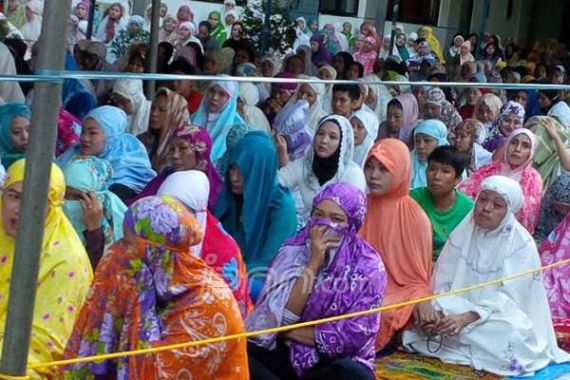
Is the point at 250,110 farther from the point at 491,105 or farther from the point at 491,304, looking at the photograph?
the point at 491,304

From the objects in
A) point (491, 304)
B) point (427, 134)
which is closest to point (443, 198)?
point (491, 304)

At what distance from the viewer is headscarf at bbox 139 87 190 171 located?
638 centimetres

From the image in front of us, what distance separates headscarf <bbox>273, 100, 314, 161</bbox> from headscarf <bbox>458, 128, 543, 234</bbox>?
1.01 m

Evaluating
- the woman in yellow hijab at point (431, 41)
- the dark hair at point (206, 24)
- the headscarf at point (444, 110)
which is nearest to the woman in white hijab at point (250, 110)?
the headscarf at point (444, 110)

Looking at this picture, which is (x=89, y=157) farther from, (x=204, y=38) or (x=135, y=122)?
(x=204, y=38)

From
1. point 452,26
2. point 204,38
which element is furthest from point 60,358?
point 452,26

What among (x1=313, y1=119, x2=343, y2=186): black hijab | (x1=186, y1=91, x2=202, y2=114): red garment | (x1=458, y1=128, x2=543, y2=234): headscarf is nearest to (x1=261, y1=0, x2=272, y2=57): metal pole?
(x1=186, y1=91, x2=202, y2=114): red garment

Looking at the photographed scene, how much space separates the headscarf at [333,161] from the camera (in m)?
6.11

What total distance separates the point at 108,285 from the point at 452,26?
1897cm

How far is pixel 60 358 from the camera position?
366 centimetres

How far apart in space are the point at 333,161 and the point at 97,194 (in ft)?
5.01

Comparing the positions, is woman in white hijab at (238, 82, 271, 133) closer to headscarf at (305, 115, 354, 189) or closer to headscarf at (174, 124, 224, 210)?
headscarf at (305, 115, 354, 189)

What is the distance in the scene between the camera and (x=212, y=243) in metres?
Result: 4.68

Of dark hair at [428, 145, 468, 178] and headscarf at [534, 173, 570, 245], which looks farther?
headscarf at [534, 173, 570, 245]
